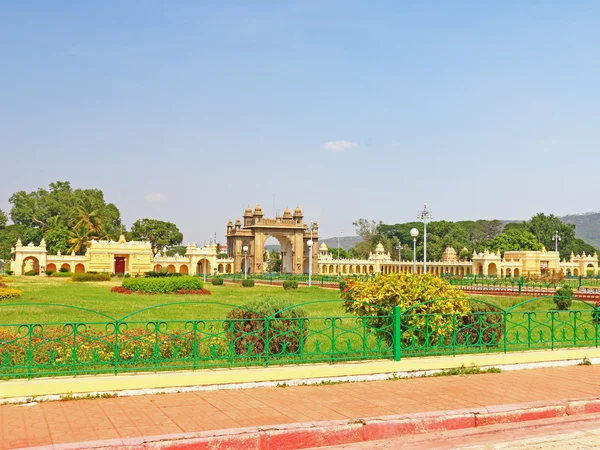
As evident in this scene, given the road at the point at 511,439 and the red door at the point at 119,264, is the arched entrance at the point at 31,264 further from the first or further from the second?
the road at the point at 511,439

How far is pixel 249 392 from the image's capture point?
8305mm

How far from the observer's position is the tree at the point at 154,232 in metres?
95.3

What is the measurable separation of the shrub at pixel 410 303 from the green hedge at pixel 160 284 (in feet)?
78.6

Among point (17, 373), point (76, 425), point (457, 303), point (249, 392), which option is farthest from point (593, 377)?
point (17, 373)

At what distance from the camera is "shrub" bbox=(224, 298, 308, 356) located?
9.44m

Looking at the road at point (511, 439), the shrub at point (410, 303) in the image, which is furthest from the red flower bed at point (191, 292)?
the road at point (511, 439)

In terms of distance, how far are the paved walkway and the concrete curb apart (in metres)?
0.22

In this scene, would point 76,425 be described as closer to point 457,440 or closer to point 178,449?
point 178,449

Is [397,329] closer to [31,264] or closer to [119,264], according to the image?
[119,264]

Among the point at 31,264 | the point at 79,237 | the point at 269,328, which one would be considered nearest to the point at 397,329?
the point at 269,328

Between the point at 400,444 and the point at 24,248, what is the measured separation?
231 feet

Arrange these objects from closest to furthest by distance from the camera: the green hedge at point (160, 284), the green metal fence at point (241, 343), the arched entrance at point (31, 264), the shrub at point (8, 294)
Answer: the green metal fence at point (241, 343), the shrub at point (8, 294), the green hedge at point (160, 284), the arched entrance at point (31, 264)

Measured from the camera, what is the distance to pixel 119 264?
236 ft

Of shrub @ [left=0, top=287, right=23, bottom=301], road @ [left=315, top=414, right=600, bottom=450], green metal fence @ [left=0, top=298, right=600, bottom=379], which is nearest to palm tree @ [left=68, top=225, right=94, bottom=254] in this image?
shrub @ [left=0, top=287, right=23, bottom=301]
